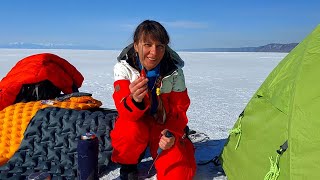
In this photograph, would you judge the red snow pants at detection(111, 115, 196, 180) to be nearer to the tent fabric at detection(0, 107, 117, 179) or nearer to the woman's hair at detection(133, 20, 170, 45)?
the tent fabric at detection(0, 107, 117, 179)

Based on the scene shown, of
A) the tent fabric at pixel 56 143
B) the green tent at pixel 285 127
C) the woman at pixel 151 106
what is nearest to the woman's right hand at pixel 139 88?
the woman at pixel 151 106

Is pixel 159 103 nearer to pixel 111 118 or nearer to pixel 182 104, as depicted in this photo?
pixel 182 104

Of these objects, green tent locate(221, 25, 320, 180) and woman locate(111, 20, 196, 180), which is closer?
green tent locate(221, 25, 320, 180)

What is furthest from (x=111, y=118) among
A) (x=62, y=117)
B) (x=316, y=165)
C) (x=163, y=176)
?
(x=316, y=165)

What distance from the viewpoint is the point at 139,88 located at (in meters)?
1.97

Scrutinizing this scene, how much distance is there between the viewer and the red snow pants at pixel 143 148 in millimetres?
2155

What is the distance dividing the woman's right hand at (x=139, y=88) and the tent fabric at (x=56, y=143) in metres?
0.56

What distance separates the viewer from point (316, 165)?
1506 millimetres

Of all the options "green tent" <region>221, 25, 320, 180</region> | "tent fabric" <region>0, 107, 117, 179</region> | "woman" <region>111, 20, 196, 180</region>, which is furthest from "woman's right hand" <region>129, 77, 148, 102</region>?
"green tent" <region>221, 25, 320, 180</region>

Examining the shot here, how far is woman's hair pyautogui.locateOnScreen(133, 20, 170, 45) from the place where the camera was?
83.5 inches

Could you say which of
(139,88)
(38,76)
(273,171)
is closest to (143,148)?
(139,88)

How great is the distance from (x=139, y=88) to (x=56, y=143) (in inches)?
38.0

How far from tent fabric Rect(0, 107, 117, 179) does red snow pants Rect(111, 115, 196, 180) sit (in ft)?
0.84

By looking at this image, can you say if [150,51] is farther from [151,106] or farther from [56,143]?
[56,143]
